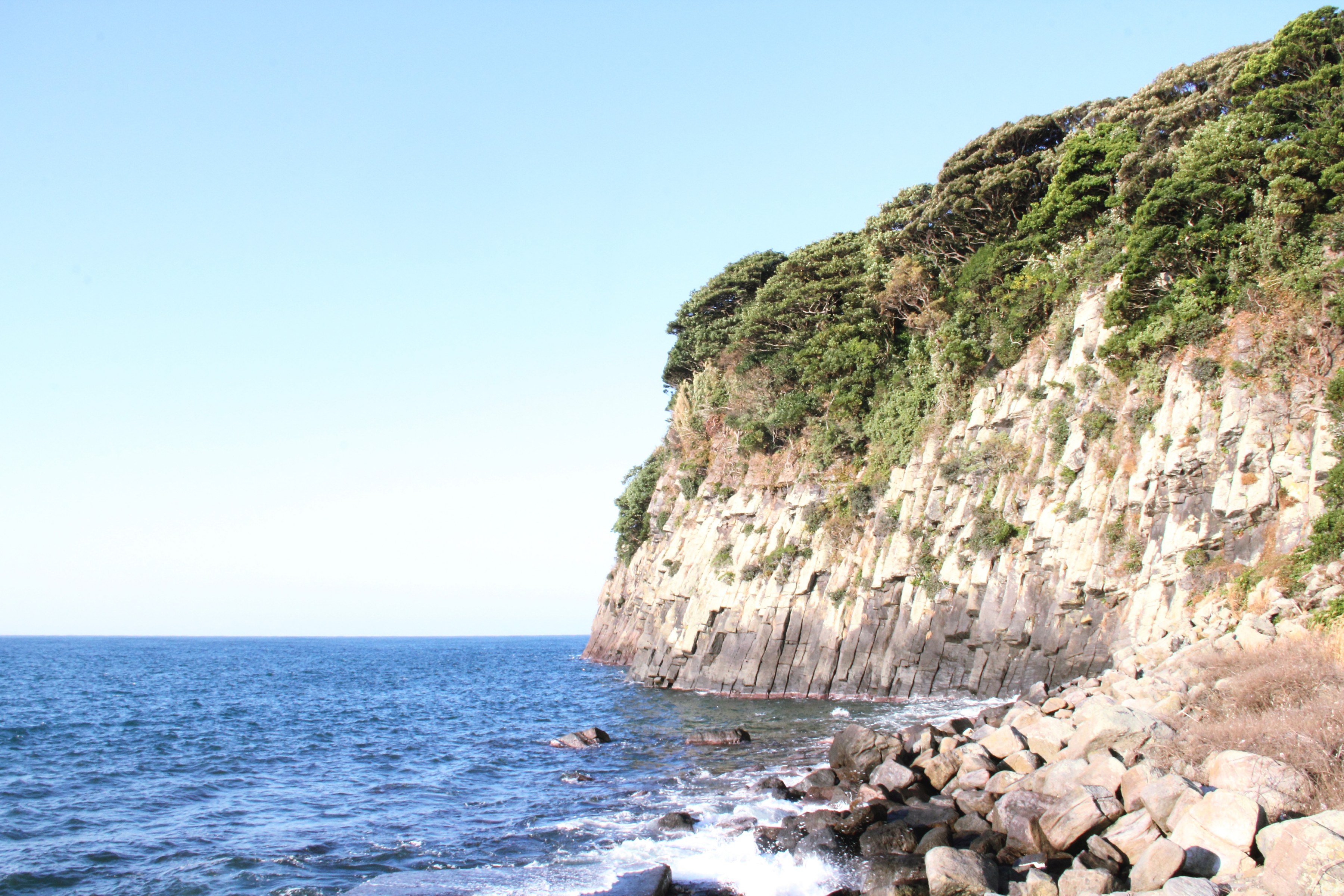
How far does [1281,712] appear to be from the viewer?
40.6 ft

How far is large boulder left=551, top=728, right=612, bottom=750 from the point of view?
27.2 metres

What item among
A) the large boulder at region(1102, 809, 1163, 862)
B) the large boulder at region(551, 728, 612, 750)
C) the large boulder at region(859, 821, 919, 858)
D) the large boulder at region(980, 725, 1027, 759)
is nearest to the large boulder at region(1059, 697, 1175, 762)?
the large boulder at region(980, 725, 1027, 759)

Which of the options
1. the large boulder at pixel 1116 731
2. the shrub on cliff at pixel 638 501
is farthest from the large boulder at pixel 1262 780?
the shrub on cliff at pixel 638 501

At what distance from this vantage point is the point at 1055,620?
27.2 metres

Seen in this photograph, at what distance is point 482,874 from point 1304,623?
17.0 m

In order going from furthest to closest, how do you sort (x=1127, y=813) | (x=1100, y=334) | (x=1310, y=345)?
(x=1100, y=334) < (x=1310, y=345) < (x=1127, y=813)

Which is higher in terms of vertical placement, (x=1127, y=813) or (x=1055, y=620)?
(x=1055, y=620)

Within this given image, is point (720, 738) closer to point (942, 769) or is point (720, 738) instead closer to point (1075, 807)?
point (942, 769)

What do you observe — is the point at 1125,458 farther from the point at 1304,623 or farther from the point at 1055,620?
the point at 1304,623

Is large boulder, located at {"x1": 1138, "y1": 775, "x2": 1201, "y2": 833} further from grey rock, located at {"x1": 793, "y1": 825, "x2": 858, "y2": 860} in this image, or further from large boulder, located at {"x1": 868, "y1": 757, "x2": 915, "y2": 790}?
large boulder, located at {"x1": 868, "y1": 757, "x2": 915, "y2": 790}

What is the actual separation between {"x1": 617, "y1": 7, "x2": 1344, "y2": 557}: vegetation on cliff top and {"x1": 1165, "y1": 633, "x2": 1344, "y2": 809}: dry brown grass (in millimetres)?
12300

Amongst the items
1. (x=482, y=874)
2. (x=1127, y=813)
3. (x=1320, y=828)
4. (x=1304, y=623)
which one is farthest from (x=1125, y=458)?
(x=482, y=874)

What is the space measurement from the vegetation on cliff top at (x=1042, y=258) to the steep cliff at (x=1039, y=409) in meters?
0.11

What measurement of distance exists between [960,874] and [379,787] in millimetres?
16523
